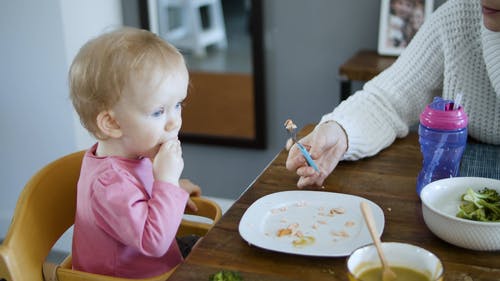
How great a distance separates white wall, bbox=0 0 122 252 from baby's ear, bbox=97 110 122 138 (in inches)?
53.1

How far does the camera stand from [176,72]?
3.71 feet

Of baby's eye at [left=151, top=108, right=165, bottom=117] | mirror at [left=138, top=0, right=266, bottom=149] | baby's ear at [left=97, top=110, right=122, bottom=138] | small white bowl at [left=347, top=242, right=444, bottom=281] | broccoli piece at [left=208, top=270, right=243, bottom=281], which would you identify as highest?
baby's eye at [left=151, top=108, right=165, bottom=117]

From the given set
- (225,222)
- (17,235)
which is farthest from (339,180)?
(17,235)

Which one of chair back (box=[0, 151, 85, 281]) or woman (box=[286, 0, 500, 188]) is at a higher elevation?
woman (box=[286, 0, 500, 188])

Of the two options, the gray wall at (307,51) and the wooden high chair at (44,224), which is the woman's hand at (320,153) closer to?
the wooden high chair at (44,224)

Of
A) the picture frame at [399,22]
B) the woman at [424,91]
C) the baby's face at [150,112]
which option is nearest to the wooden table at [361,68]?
the picture frame at [399,22]

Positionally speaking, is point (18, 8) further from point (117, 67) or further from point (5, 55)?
point (117, 67)

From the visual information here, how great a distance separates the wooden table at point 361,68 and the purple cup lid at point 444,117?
3.36ft

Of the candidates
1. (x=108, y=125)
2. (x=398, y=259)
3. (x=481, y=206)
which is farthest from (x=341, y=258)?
(x=108, y=125)

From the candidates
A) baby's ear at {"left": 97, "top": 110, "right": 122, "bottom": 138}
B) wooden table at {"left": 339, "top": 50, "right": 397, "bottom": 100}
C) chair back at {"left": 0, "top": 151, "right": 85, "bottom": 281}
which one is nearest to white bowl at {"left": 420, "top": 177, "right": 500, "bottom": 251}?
baby's ear at {"left": 97, "top": 110, "right": 122, "bottom": 138}

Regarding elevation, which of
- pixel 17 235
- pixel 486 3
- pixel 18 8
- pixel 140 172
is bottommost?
pixel 17 235

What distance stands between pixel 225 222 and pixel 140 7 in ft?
6.05

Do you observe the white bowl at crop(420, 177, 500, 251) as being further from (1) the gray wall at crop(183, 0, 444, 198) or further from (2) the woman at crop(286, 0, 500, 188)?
(1) the gray wall at crop(183, 0, 444, 198)

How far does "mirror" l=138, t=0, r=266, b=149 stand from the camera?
2658mm
